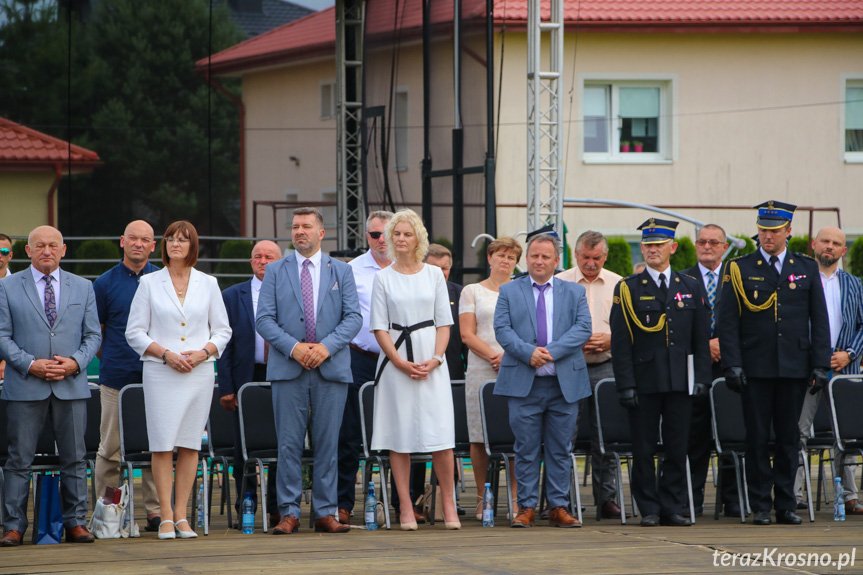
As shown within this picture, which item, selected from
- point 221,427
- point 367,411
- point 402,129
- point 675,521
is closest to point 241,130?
point 402,129

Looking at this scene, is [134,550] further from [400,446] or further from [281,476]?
[400,446]

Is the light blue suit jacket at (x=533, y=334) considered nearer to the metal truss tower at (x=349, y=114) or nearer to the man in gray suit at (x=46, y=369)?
the man in gray suit at (x=46, y=369)

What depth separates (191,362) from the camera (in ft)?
21.3

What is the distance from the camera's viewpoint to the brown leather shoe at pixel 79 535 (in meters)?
6.47

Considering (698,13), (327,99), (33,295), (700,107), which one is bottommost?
(33,295)

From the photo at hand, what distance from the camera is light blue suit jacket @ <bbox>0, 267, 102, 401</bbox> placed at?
6.38m

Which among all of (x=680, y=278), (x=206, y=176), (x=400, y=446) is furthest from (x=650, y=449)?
(x=206, y=176)

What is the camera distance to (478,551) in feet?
19.3

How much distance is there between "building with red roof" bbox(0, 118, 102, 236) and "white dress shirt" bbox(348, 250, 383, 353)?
363 inches

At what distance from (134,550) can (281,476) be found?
97 cm

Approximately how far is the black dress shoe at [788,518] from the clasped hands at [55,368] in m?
4.01

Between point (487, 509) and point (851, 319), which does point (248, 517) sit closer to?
point (487, 509)

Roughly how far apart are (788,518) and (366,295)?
277 cm

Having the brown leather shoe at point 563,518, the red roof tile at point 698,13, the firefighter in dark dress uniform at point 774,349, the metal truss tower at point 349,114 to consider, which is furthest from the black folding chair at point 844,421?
the red roof tile at point 698,13
